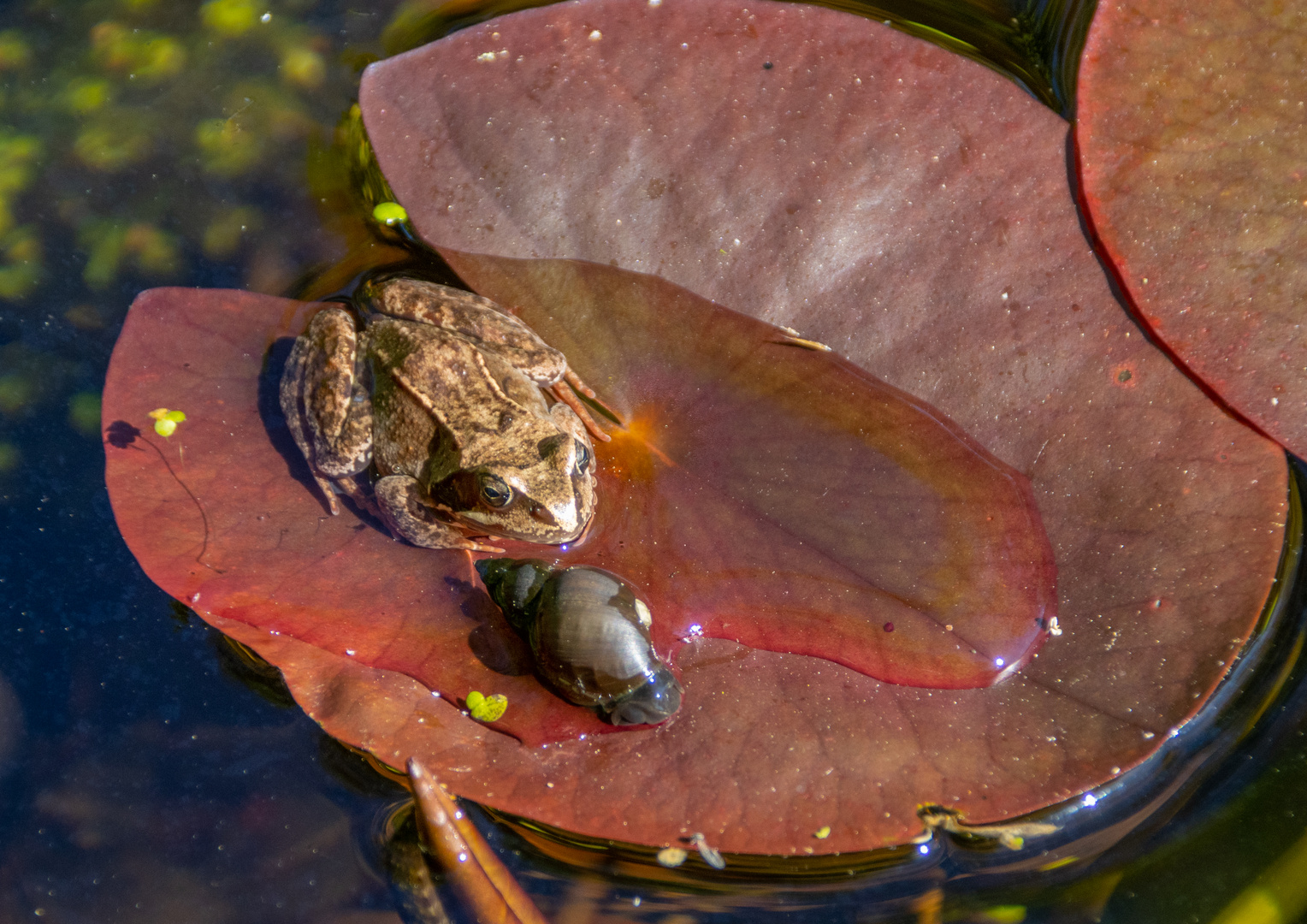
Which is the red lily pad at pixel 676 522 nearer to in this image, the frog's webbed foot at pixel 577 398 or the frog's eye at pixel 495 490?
the frog's webbed foot at pixel 577 398

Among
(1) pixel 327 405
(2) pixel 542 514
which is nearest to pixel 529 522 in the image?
(2) pixel 542 514

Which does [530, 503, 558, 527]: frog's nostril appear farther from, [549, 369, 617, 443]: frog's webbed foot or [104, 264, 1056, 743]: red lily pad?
[549, 369, 617, 443]: frog's webbed foot

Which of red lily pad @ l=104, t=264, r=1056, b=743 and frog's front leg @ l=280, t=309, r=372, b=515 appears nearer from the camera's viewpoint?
red lily pad @ l=104, t=264, r=1056, b=743

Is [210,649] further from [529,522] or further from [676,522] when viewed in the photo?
[676,522]

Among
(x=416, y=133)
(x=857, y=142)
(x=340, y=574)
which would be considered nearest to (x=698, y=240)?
(x=857, y=142)

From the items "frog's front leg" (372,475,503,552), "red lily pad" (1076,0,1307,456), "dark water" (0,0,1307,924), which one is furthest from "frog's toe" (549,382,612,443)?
"red lily pad" (1076,0,1307,456)

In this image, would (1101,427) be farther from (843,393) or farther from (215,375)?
(215,375)
